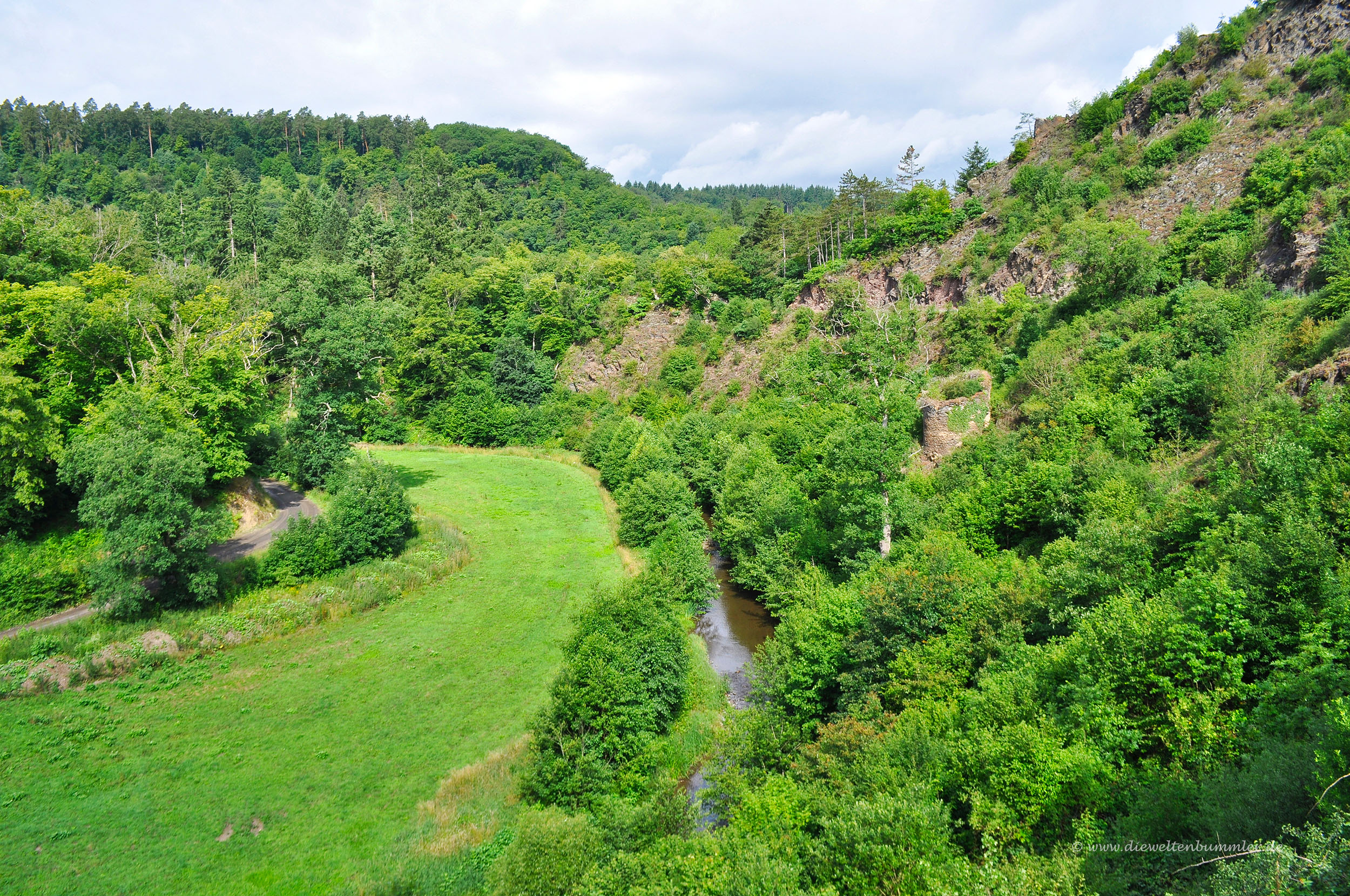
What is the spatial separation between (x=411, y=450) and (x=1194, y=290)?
60.7 m

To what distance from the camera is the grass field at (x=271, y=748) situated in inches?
602

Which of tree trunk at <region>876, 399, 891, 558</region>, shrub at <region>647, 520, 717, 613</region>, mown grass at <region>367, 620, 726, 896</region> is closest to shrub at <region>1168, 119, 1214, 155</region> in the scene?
tree trunk at <region>876, 399, 891, 558</region>

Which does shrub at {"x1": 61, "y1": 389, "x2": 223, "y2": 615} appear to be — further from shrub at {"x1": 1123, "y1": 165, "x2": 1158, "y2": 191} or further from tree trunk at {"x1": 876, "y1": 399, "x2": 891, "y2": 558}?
shrub at {"x1": 1123, "y1": 165, "x2": 1158, "y2": 191}

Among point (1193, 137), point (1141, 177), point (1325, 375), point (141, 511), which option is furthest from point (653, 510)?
point (1193, 137)

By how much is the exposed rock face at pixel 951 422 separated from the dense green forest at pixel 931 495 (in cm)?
22

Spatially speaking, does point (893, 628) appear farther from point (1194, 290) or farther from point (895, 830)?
point (1194, 290)

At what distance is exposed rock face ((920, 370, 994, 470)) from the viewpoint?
33.6 metres

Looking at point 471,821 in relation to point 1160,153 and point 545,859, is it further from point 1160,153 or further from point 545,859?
point 1160,153

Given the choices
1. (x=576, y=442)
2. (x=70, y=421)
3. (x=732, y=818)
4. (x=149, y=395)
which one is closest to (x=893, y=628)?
(x=732, y=818)

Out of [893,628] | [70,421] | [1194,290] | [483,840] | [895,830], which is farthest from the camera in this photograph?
[1194,290]

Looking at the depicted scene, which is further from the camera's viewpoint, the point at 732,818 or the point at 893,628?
the point at 893,628

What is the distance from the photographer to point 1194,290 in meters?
30.1

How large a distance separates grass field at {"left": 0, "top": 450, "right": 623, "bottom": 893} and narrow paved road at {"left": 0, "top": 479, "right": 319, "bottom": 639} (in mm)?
4647

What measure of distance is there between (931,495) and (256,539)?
34018 millimetres
